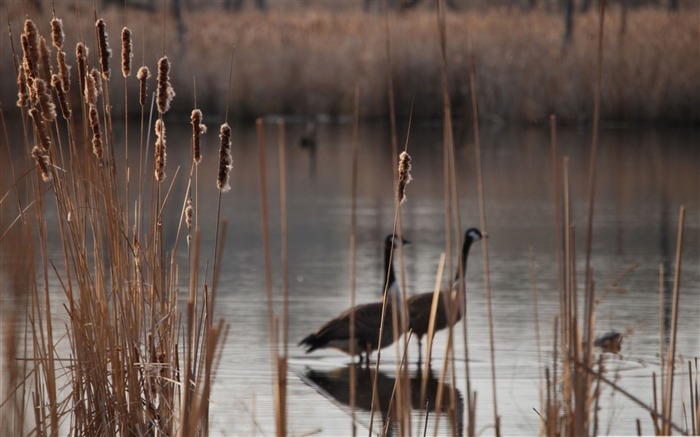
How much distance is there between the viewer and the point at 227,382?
16.8ft

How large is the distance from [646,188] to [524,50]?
21.9ft

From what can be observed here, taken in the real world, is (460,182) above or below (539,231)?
above

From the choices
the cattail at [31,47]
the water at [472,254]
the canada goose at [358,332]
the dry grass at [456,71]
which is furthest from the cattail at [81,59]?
the dry grass at [456,71]

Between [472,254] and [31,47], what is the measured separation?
6.55 meters

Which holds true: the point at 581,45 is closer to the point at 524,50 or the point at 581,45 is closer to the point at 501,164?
the point at 524,50

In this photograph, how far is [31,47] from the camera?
114 inches

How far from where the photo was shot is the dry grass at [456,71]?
17406 mm

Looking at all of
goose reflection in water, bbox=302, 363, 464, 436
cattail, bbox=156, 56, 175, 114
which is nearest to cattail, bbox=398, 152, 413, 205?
cattail, bbox=156, 56, 175, 114

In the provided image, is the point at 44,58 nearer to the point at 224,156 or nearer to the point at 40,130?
the point at 40,130

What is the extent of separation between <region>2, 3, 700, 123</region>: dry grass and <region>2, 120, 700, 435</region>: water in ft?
2.03

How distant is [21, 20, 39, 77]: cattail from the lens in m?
2.87

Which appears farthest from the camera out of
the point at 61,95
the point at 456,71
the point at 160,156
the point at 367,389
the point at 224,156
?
the point at 456,71

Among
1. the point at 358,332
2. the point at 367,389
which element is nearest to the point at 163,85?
the point at 367,389

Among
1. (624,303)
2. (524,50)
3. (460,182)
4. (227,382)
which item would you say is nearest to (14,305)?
(227,382)
